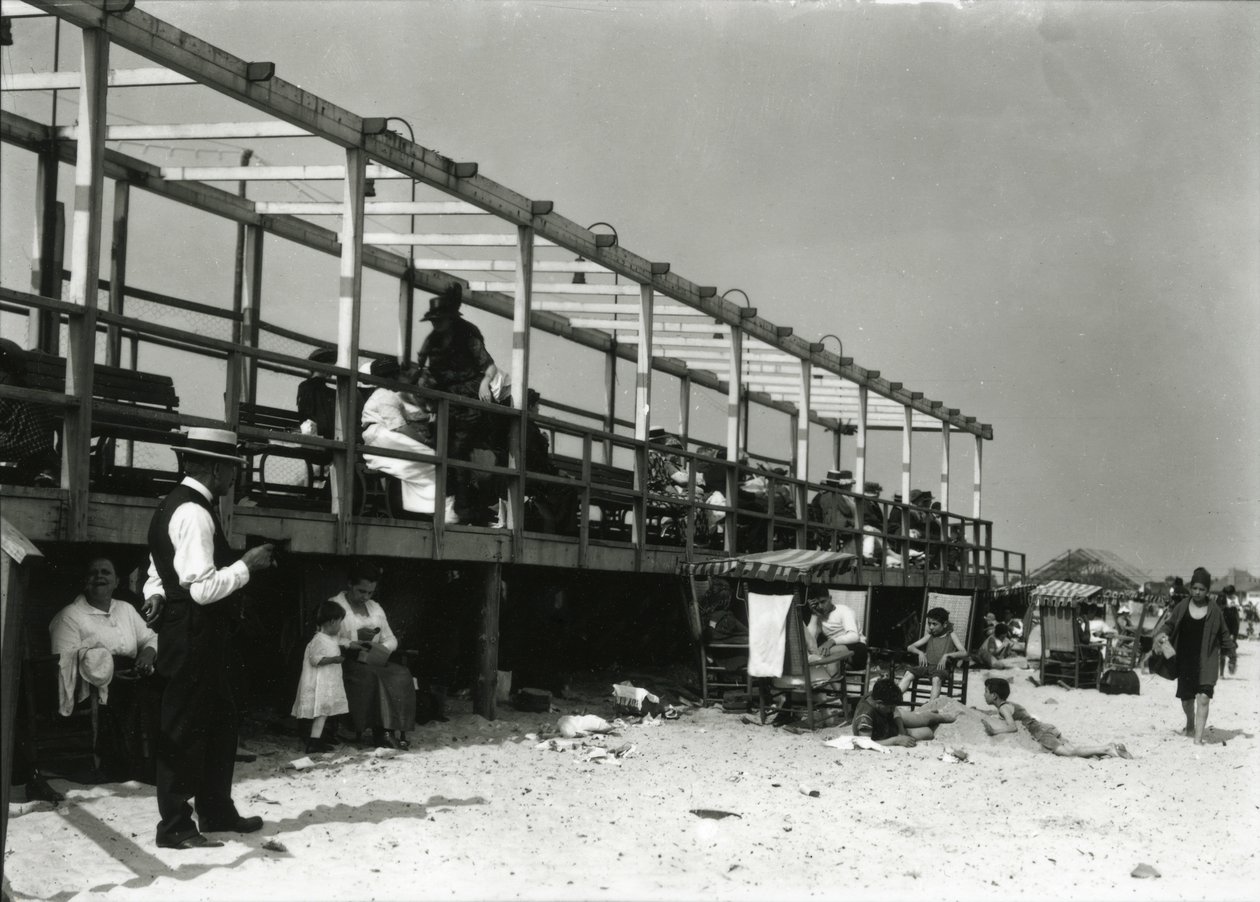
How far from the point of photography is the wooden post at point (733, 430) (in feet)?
49.8

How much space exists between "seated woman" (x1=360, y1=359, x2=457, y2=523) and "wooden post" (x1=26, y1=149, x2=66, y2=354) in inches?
91.6

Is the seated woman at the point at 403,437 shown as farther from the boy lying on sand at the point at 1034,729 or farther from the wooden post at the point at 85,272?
the boy lying on sand at the point at 1034,729

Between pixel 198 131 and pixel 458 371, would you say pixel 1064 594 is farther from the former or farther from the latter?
pixel 198 131

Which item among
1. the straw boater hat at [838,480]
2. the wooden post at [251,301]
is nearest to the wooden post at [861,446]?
the straw boater hat at [838,480]

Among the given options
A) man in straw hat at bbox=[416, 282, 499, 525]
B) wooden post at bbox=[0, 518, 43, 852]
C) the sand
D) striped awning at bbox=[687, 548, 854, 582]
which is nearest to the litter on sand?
the sand

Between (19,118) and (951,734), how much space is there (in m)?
8.88

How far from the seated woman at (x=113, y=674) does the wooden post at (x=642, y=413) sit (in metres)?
6.32

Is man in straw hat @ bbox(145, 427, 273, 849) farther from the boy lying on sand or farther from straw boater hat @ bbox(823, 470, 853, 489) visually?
straw boater hat @ bbox(823, 470, 853, 489)

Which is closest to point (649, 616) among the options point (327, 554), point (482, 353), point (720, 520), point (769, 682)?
point (720, 520)

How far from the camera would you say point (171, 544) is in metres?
5.97

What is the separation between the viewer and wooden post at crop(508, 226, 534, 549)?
37.0 ft

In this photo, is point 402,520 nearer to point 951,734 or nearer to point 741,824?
point 741,824

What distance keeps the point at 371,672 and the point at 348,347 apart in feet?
7.41

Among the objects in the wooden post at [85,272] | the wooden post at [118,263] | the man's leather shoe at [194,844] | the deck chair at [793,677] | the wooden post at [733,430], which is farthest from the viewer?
the wooden post at [733,430]
